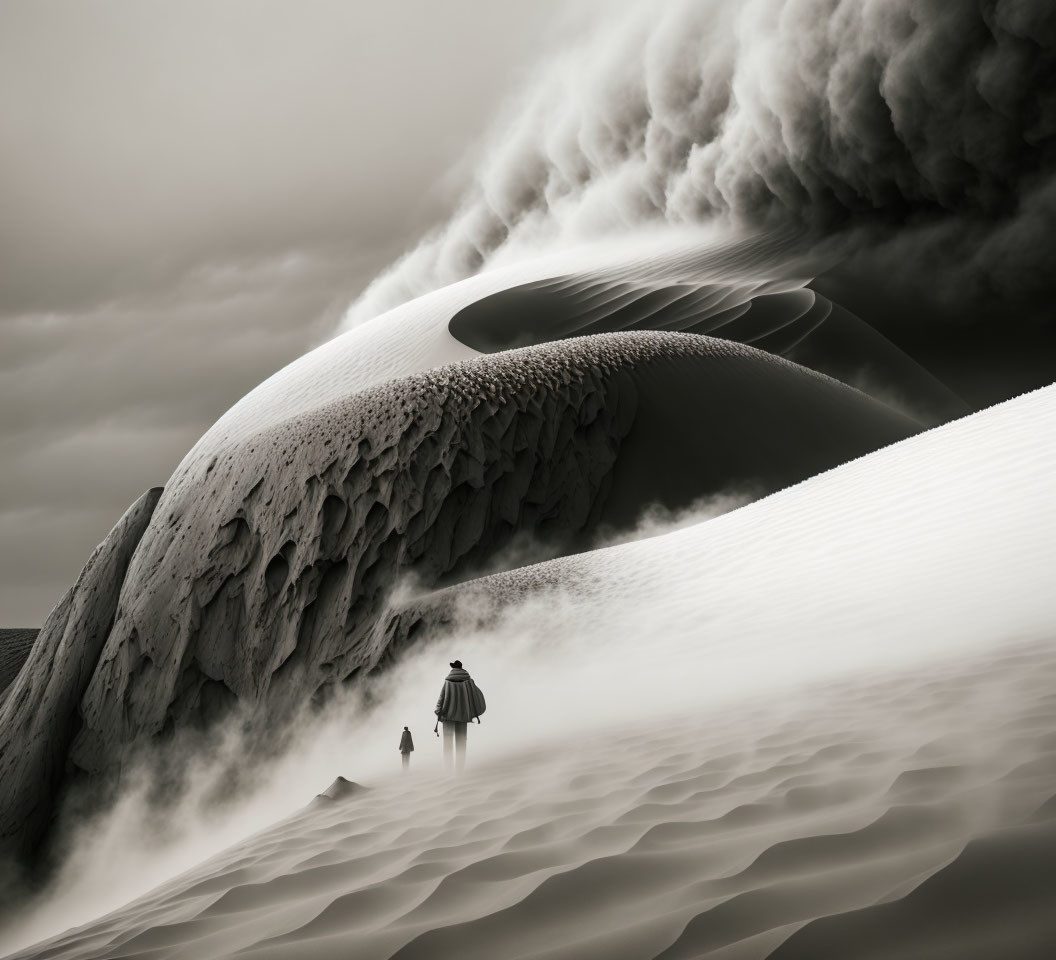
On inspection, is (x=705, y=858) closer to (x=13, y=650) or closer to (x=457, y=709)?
(x=457, y=709)

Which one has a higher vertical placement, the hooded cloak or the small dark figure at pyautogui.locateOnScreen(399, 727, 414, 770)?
the hooded cloak

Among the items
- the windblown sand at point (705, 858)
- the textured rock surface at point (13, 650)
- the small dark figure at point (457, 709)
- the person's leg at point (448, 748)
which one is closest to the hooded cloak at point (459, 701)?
the small dark figure at point (457, 709)

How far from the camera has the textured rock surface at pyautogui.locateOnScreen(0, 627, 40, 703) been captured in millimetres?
25516

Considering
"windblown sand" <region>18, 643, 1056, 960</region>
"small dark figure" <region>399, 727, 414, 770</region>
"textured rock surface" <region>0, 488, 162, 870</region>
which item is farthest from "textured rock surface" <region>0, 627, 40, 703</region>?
"windblown sand" <region>18, 643, 1056, 960</region>

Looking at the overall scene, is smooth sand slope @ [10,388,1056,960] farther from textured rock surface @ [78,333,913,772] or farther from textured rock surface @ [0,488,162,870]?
textured rock surface @ [0,488,162,870]

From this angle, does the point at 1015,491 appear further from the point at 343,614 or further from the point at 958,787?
the point at 343,614

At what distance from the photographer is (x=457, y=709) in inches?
214

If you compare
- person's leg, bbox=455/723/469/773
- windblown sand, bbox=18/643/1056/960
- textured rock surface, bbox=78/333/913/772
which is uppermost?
textured rock surface, bbox=78/333/913/772

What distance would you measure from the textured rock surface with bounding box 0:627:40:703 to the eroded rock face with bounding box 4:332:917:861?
41.2 feet

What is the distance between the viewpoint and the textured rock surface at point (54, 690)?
13.8 meters

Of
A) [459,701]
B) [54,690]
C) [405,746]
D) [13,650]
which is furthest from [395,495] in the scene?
[13,650]

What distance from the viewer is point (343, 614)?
11.5 meters

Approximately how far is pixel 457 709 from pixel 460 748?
36 centimetres

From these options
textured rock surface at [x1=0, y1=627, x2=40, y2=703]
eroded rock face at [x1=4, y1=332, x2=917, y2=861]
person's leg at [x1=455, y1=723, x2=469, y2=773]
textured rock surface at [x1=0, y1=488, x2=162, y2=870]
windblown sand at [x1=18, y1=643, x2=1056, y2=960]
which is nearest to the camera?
windblown sand at [x1=18, y1=643, x2=1056, y2=960]
